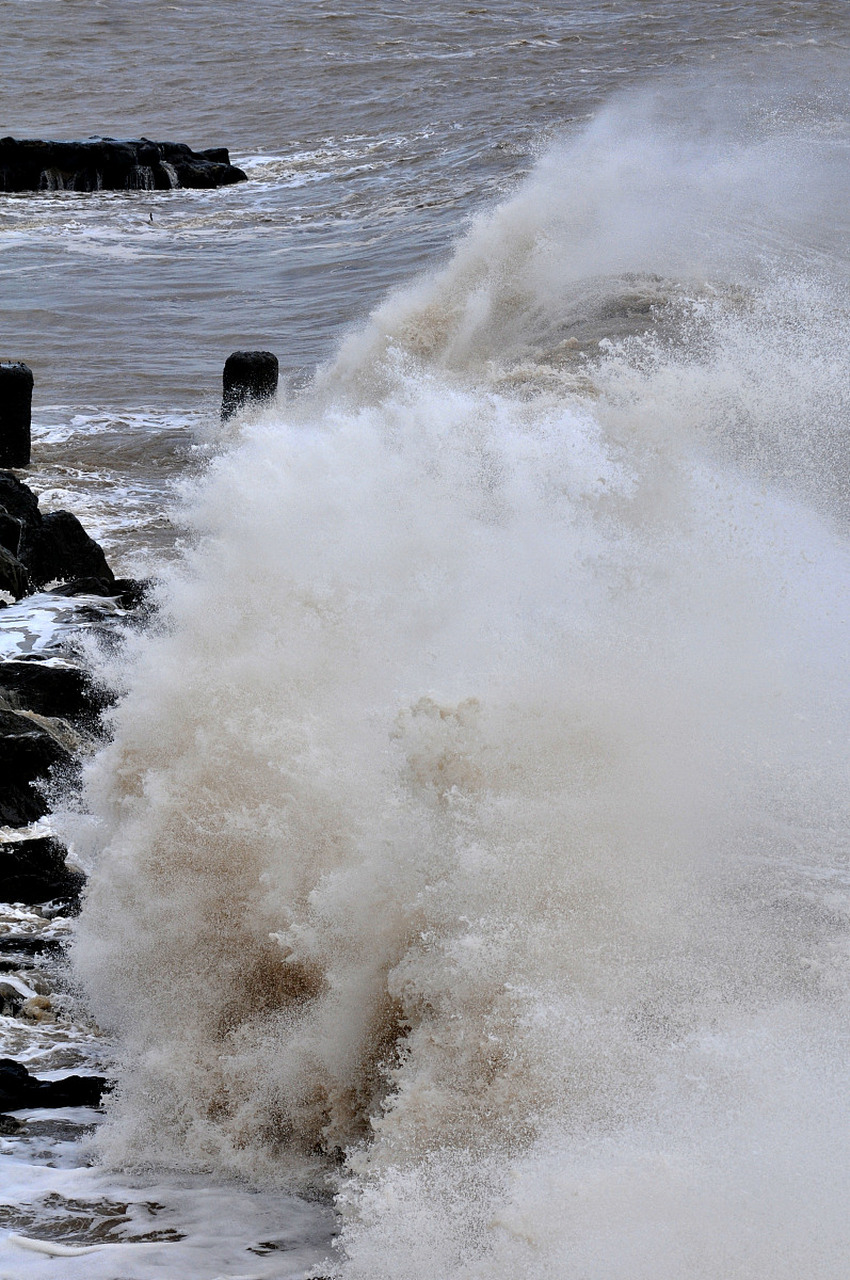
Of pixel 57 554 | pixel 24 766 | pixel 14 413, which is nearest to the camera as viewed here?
pixel 24 766

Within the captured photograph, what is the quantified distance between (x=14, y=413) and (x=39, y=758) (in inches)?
217

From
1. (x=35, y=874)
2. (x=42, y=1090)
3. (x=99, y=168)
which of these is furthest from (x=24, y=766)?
(x=99, y=168)

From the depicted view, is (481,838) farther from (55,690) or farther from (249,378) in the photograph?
(249,378)

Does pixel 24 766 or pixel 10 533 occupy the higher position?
pixel 10 533

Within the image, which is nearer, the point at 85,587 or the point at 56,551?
the point at 85,587

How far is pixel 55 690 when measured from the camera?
22.7 feet

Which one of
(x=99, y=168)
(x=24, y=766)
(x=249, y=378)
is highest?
(x=99, y=168)

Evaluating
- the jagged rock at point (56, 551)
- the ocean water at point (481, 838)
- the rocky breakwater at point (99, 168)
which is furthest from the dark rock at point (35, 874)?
the rocky breakwater at point (99, 168)

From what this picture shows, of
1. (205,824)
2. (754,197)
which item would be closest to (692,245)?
(754,197)

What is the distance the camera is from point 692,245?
46.8ft

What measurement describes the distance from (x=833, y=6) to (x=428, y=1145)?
31.9 meters

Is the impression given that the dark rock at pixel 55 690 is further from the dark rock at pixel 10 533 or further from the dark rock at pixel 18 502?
the dark rock at pixel 18 502

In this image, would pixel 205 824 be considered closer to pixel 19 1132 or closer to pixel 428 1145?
pixel 19 1132

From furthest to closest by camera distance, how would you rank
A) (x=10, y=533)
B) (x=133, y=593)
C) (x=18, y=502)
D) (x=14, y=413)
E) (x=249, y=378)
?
(x=249, y=378), (x=14, y=413), (x=18, y=502), (x=10, y=533), (x=133, y=593)
